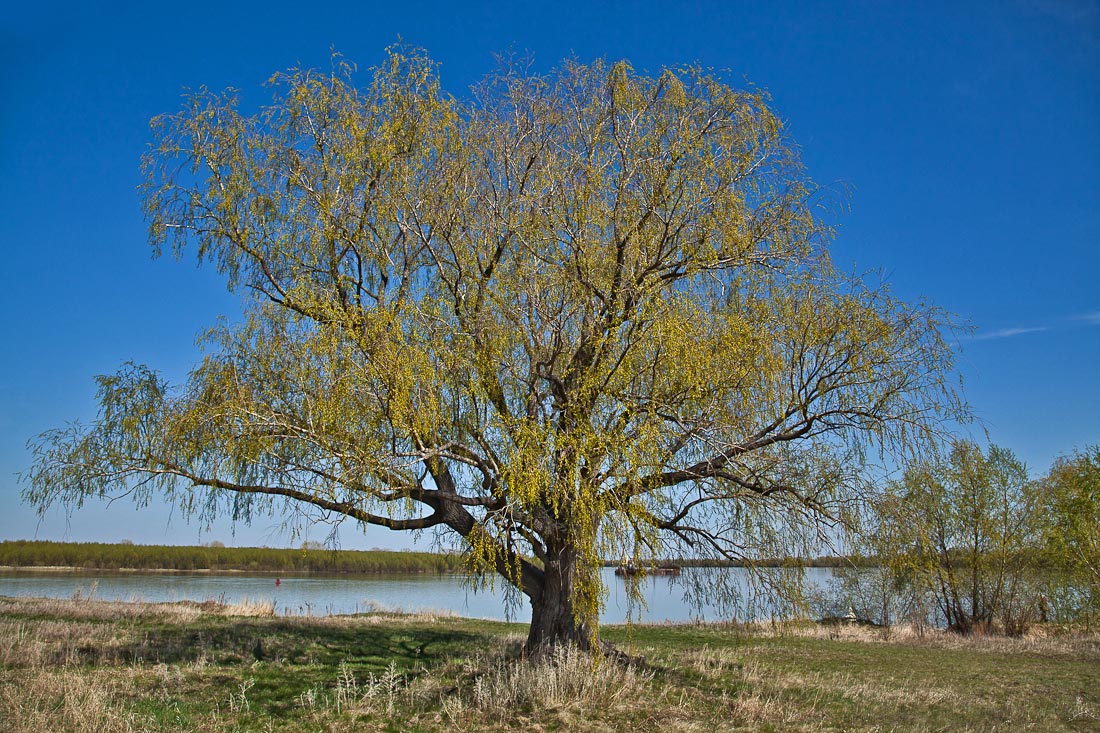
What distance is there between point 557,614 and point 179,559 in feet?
185

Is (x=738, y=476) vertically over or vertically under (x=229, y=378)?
under

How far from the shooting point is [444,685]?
8.66 metres

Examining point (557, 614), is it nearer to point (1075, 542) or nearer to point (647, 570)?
point (647, 570)

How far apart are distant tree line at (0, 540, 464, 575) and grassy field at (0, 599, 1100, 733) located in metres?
28.6

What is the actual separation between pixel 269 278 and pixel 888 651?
14.5 metres

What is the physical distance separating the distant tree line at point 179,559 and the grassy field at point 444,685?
2863cm

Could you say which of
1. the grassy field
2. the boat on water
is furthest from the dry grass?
the boat on water

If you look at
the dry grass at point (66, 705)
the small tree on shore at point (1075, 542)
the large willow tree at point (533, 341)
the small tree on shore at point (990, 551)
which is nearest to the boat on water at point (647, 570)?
the large willow tree at point (533, 341)

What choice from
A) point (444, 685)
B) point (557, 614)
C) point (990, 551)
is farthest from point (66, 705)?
point (990, 551)

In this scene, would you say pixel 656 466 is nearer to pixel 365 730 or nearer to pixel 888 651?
pixel 365 730

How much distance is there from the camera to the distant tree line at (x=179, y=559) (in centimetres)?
4959

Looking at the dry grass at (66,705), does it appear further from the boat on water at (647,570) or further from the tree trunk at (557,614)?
the boat on water at (647,570)

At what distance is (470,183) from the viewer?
9.70 metres

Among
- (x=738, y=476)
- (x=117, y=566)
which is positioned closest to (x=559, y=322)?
(x=738, y=476)
